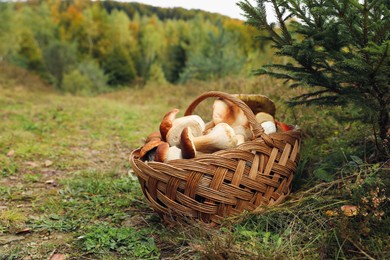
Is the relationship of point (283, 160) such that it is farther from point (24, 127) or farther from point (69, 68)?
point (69, 68)

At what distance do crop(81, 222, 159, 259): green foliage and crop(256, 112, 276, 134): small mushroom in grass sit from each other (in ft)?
3.14

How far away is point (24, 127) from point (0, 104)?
323 centimetres

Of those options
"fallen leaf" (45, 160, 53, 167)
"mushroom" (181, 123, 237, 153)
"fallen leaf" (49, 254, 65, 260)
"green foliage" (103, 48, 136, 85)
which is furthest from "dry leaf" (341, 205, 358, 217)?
"green foliage" (103, 48, 136, 85)

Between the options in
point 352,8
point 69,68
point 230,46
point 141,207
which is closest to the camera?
point 352,8

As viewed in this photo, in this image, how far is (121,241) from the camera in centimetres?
187

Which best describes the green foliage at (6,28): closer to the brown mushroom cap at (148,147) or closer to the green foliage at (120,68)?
the green foliage at (120,68)

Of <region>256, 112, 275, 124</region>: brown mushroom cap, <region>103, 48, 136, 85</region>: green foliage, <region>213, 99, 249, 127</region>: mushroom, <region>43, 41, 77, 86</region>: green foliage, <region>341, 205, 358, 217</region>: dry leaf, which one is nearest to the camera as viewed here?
<region>341, 205, 358, 217</region>: dry leaf

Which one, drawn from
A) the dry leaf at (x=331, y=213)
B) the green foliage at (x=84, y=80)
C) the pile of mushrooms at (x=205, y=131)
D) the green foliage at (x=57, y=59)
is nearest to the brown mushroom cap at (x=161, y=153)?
the pile of mushrooms at (x=205, y=131)

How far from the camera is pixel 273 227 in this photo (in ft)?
5.93

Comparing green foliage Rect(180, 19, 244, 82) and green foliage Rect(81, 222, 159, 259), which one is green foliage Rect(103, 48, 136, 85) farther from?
green foliage Rect(81, 222, 159, 259)

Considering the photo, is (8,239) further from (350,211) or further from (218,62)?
(218,62)

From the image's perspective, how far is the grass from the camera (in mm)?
1504

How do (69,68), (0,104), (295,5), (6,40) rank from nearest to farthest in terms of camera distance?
(295,5) → (0,104) → (6,40) → (69,68)

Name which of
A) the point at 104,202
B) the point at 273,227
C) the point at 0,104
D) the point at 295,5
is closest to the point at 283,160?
the point at 273,227
